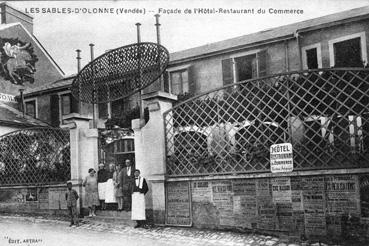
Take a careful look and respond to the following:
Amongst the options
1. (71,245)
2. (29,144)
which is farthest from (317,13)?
(29,144)

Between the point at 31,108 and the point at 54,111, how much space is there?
6.02 feet

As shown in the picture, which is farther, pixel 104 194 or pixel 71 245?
pixel 104 194

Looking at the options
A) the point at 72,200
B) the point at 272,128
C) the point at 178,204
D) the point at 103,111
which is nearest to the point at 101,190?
the point at 72,200

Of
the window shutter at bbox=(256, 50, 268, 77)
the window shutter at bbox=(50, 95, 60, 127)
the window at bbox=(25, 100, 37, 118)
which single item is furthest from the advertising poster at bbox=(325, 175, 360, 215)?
the window at bbox=(25, 100, 37, 118)

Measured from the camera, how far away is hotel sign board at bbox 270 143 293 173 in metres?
6.66

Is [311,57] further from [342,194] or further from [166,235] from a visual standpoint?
[166,235]

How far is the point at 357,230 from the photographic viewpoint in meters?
5.94

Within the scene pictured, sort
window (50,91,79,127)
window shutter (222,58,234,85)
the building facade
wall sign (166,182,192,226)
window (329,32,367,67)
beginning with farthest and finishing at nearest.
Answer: window (50,91,79,127), window shutter (222,58,234,85), window (329,32,367,67), wall sign (166,182,192,226), the building facade

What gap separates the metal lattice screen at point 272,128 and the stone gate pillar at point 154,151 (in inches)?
7.3

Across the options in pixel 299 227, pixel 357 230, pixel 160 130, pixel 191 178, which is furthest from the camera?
pixel 160 130

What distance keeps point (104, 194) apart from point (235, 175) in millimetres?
3993

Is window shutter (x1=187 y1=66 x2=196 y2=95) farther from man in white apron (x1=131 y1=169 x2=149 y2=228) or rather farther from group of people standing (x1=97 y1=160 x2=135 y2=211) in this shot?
man in white apron (x1=131 y1=169 x2=149 y2=228)

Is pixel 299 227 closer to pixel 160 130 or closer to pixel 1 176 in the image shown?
pixel 160 130

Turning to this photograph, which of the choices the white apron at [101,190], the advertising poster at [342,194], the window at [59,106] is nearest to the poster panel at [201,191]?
the advertising poster at [342,194]
